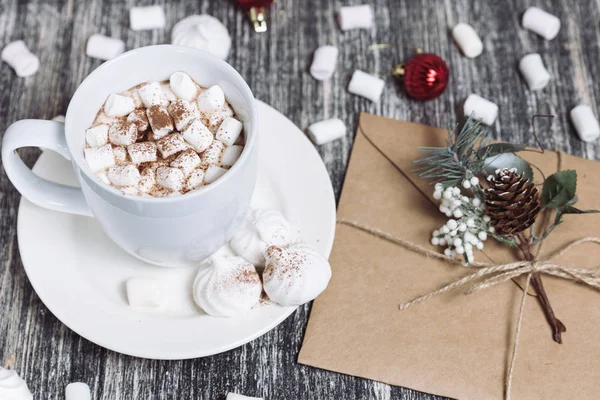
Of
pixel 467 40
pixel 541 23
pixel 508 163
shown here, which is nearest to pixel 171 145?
pixel 508 163

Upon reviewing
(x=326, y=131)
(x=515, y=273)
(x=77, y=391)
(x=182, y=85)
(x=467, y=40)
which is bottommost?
(x=77, y=391)

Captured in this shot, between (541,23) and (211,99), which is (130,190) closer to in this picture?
(211,99)

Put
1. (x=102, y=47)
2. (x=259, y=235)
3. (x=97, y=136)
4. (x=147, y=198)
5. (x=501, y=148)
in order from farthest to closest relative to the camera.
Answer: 1. (x=102, y=47)
2. (x=501, y=148)
3. (x=259, y=235)
4. (x=97, y=136)
5. (x=147, y=198)

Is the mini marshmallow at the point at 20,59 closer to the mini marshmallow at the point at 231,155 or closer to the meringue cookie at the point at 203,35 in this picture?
the meringue cookie at the point at 203,35

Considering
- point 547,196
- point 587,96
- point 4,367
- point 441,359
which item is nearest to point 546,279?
point 547,196

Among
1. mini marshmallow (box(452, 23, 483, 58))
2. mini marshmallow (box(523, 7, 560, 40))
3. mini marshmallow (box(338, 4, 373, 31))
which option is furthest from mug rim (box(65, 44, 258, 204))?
mini marshmallow (box(523, 7, 560, 40))

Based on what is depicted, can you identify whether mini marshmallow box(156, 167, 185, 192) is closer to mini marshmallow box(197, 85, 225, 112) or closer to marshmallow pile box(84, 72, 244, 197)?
marshmallow pile box(84, 72, 244, 197)

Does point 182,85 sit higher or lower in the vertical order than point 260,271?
higher

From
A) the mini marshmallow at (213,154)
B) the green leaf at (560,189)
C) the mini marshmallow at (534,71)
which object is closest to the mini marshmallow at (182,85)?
the mini marshmallow at (213,154)
